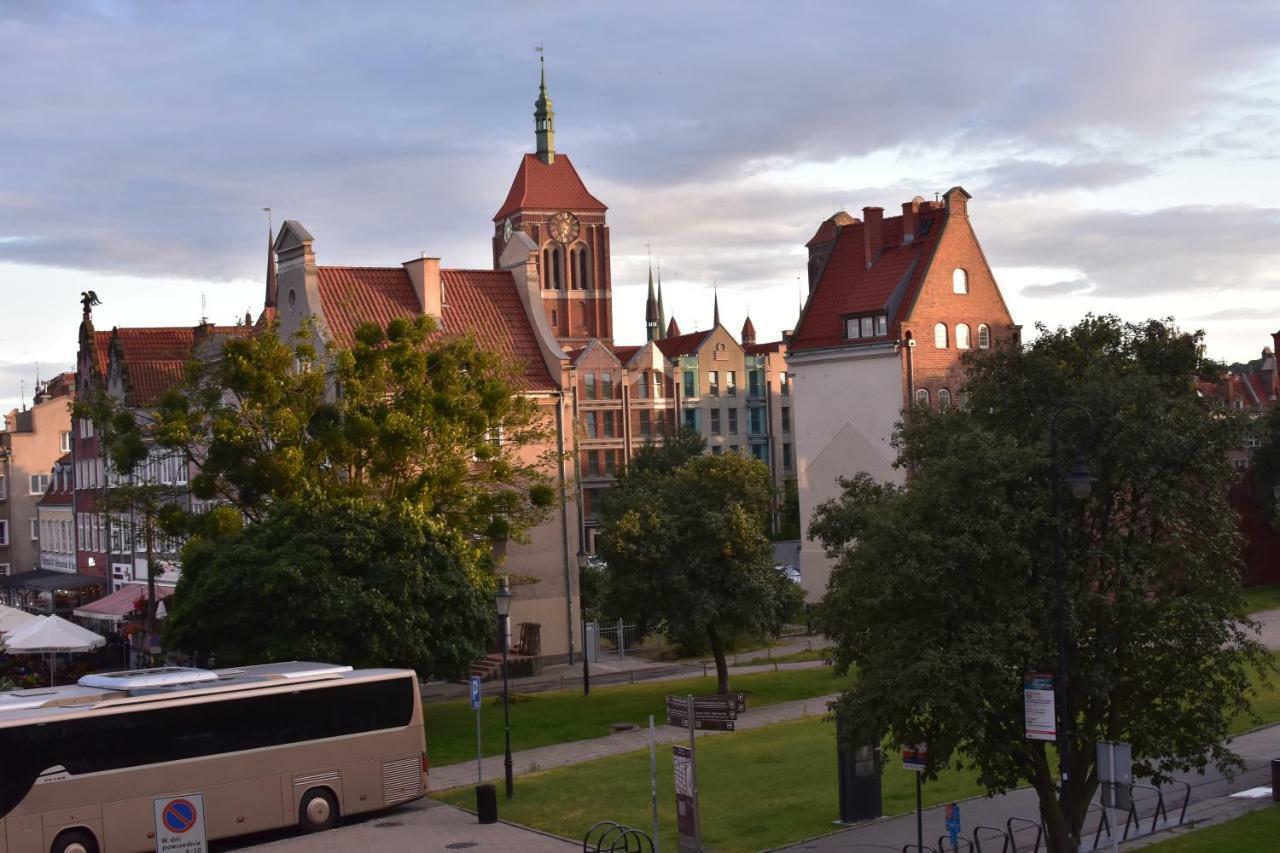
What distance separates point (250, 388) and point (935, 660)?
2493 cm

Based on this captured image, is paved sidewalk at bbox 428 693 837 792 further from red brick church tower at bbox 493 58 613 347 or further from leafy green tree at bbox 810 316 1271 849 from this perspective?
red brick church tower at bbox 493 58 613 347

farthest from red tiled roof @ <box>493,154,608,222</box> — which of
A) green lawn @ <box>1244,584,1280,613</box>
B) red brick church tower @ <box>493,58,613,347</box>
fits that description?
green lawn @ <box>1244,584,1280,613</box>

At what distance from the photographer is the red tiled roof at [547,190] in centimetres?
13338

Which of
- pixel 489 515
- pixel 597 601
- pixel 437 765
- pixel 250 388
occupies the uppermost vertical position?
pixel 250 388

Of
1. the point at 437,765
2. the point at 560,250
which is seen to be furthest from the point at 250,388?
the point at 560,250

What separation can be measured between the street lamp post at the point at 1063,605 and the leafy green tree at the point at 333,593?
17.8 m

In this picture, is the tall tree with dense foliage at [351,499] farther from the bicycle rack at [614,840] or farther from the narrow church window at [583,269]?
the narrow church window at [583,269]

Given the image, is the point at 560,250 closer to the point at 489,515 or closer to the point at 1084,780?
the point at 489,515

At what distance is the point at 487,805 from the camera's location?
27.6 meters

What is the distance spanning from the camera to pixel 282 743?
27438 millimetres

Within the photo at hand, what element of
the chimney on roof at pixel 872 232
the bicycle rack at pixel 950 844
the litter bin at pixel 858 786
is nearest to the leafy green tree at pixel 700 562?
the litter bin at pixel 858 786

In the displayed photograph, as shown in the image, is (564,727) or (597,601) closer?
(564,727)

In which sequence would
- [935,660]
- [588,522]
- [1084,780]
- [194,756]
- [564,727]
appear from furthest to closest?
1. [588,522]
2. [564,727]
3. [194,756]
4. [1084,780]
5. [935,660]

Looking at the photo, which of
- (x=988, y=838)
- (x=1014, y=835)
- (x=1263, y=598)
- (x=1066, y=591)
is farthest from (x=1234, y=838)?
(x=1263, y=598)
